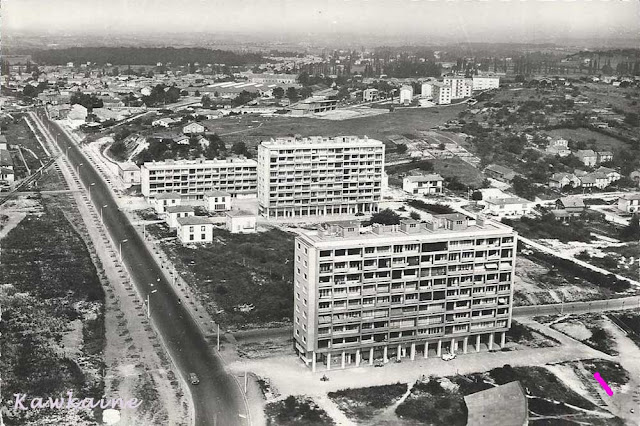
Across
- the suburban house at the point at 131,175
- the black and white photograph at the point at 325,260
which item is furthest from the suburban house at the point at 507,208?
the suburban house at the point at 131,175

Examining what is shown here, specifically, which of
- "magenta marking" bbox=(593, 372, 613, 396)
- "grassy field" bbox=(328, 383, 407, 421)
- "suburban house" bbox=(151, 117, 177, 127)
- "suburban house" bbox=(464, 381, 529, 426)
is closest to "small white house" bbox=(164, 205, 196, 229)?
"grassy field" bbox=(328, 383, 407, 421)

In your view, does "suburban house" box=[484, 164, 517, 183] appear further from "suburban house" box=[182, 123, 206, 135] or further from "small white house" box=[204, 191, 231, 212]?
"suburban house" box=[182, 123, 206, 135]

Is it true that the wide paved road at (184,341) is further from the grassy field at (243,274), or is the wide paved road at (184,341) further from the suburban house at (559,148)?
the suburban house at (559,148)

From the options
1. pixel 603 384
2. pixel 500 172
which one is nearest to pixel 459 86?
pixel 500 172

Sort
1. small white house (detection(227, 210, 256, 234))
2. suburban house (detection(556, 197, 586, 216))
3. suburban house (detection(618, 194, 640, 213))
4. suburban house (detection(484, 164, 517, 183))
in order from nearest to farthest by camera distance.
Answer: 1. small white house (detection(227, 210, 256, 234))
2. suburban house (detection(556, 197, 586, 216))
3. suburban house (detection(618, 194, 640, 213))
4. suburban house (detection(484, 164, 517, 183))

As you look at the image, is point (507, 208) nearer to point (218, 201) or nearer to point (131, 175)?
point (218, 201)

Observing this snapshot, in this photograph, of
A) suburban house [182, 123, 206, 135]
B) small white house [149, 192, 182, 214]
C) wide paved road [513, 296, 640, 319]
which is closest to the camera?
wide paved road [513, 296, 640, 319]
